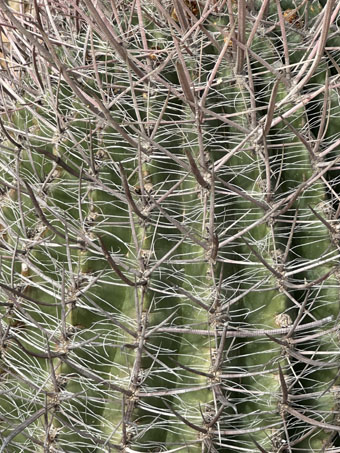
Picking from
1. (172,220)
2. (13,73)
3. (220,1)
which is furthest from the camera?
(13,73)

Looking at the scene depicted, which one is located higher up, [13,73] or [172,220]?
[13,73]

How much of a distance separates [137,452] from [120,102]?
441 millimetres

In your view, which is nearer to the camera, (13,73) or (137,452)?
(137,452)

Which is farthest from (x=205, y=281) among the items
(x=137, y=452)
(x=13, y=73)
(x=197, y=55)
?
(x=13, y=73)

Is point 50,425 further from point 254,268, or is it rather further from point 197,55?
point 197,55

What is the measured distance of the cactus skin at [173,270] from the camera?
75 cm

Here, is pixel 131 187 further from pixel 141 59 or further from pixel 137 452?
pixel 137 452

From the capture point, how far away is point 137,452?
74 centimetres

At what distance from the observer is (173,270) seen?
0.79 meters

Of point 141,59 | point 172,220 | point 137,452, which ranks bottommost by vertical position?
point 137,452

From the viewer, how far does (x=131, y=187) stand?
31.8 inches

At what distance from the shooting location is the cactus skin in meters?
0.75

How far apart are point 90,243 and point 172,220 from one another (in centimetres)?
11

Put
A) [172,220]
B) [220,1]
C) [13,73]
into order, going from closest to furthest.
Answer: [172,220] → [220,1] → [13,73]
